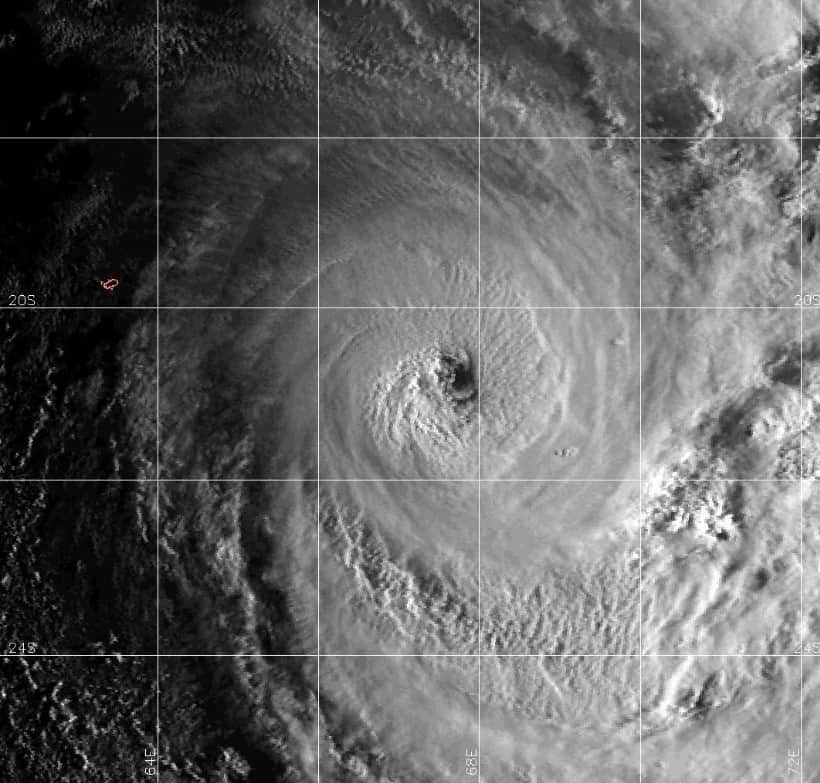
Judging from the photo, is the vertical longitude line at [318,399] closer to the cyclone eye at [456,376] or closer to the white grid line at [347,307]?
the white grid line at [347,307]

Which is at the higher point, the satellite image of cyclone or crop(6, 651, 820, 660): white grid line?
the satellite image of cyclone

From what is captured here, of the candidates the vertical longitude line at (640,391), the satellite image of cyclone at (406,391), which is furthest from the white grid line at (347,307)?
the vertical longitude line at (640,391)

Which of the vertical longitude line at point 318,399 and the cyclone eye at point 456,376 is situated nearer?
the cyclone eye at point 456,376

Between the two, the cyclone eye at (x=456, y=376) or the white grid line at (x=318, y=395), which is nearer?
the cyclone eye at (x=456, y=376)

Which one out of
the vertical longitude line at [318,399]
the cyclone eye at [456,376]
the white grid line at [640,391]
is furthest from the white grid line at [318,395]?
the white grid line at [640,391]

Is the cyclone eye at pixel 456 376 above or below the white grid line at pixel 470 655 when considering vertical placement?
above

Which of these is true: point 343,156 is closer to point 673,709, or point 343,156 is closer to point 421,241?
point 421,241

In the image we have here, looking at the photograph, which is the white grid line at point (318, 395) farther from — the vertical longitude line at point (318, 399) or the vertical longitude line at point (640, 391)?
the vertical longitude line at point (640, 391)

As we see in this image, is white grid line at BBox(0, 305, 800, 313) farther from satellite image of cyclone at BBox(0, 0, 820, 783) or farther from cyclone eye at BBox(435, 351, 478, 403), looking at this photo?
cyclone eye at BBox(435, 351, 478, 403)

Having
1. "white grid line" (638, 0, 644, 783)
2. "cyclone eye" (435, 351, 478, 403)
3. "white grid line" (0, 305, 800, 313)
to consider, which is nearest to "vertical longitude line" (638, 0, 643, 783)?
"white grid line" (638, 0, 644, 783)

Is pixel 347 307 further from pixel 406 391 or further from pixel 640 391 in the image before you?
pixel 640 391
